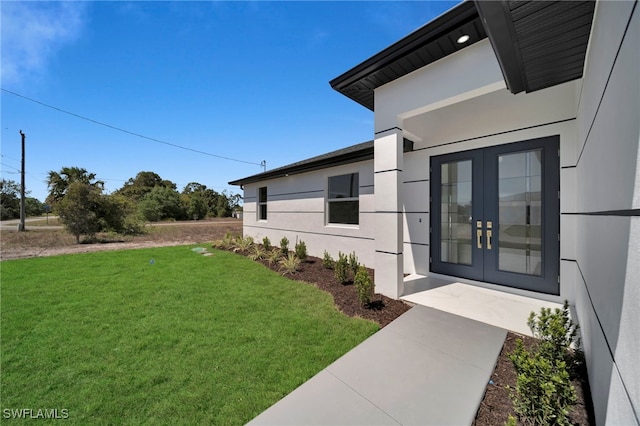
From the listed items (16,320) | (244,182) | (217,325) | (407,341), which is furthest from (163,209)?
(407,341)

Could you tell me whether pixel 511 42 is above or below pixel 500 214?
above

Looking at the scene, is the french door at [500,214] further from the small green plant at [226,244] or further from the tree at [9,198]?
the tree at [9,198]

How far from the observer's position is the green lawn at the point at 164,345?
6.66 feet

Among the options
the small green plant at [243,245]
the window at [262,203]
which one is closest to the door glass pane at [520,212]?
the small green plant at [243,245]

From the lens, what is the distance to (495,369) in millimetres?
2330

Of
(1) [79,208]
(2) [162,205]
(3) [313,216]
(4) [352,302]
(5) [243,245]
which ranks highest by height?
(2) [162,205]

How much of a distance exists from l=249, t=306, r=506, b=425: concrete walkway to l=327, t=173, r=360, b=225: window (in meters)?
3.95

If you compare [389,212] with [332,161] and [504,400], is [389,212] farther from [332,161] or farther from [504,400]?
[332,161]

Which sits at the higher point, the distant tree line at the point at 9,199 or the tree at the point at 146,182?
the tree at the point at 146,182

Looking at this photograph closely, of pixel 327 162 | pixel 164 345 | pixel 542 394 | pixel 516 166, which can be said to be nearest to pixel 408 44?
pixel 516 166

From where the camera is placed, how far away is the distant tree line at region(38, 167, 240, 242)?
37.7 feet

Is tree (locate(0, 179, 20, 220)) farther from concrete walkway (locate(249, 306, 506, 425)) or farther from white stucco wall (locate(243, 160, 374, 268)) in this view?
concrete walkway (locate(249, 306, 506, 425))

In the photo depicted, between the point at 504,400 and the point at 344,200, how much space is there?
17.7 ft

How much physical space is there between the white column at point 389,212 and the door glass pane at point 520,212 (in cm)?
198
